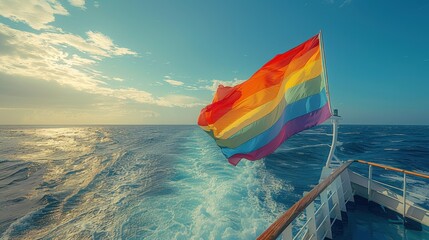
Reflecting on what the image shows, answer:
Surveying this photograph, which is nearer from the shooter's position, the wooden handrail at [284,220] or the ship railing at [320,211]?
the wooden handrail at [284,220]

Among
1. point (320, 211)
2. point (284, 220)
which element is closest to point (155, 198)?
point (320, 211)

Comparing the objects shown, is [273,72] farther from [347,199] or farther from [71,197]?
[71,197]

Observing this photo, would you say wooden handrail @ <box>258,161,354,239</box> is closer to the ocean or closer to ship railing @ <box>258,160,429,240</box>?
ship railing @ <box>258,160,429,240</box>

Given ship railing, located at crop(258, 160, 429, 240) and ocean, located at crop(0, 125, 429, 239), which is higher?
ship railing, located at crop(258, 160, 429, 240)

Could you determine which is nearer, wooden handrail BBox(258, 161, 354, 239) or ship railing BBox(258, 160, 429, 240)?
wooden handrail BBox(258, 161, 354, 239)

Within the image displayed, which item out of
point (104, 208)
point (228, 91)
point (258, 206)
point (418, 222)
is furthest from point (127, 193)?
point (418, 222)

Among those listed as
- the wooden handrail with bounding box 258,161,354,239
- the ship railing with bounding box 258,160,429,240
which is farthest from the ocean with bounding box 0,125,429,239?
the wooden handrail with bounding box 258,161,354,239

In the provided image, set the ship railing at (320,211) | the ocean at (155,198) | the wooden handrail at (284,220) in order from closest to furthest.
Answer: the wooden handrail at (284,220), the ship railing at (320,211), the ocean at (155,198)

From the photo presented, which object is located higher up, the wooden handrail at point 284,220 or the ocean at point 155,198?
the wooden handrail at point 284,220

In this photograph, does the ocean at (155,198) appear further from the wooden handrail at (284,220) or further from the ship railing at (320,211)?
the wooden handrail at (284,220)

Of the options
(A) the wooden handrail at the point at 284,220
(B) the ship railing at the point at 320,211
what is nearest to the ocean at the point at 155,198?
(B) the ship railing at the point at 320,211

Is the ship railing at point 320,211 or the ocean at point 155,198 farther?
the ocean at point 155,198

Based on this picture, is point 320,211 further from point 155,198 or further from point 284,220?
point 155,198

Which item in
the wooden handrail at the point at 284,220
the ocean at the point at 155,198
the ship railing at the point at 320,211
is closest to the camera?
the wooden handrail at the point at 284,220
